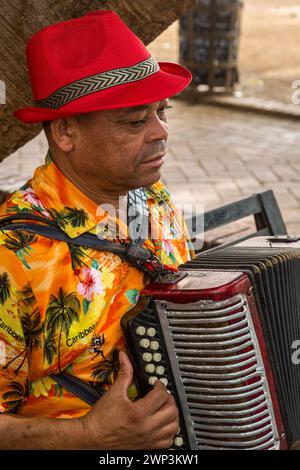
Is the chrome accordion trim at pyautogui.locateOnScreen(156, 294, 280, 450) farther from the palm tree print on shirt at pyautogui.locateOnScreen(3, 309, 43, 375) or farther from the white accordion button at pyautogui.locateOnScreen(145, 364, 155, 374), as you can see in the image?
the palm tree print on shirt at pyautogui.locateOnScreen(3, 309, 43, 375)

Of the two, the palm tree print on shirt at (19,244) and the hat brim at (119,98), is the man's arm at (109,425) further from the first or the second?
the hat brim at (119,98)

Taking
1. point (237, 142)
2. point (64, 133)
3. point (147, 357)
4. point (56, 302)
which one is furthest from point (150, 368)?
point (237, 142)

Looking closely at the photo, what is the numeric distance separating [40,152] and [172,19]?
197 inches

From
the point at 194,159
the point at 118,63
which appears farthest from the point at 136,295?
the point at 194,159

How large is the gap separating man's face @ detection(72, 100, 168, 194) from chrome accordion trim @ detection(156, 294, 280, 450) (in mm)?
332

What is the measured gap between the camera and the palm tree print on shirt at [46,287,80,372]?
2.04m

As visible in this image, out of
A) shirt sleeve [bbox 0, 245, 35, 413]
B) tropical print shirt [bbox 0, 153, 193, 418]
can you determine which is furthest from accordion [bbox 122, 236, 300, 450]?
shirt sleeve [bbox 0, 245, 35, 413]

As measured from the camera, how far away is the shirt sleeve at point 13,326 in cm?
201

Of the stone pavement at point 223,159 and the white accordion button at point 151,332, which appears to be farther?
the stone pavement at point 223,159

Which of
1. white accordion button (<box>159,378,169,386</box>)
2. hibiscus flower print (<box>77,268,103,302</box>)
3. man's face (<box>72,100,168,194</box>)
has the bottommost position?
white accordion button (<box>159,378,169,386</box>)

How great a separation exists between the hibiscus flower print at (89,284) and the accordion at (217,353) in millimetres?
115

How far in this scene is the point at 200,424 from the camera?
81.7 inches

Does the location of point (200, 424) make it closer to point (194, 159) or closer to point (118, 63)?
point (118, 63)

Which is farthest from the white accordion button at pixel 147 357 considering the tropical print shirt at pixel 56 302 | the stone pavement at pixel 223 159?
the stone pavement at pixel 223 159
